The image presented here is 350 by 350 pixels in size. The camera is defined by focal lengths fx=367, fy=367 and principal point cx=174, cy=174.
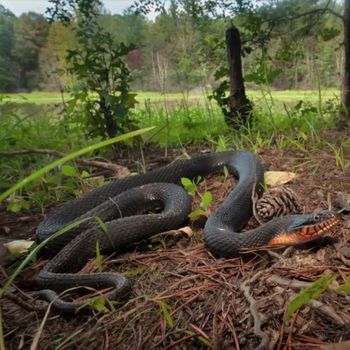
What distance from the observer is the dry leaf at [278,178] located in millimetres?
2739

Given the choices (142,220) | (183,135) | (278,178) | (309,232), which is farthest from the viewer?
(183,135)

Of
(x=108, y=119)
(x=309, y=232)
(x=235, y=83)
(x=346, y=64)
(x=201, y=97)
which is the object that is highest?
(x=346, y=64)

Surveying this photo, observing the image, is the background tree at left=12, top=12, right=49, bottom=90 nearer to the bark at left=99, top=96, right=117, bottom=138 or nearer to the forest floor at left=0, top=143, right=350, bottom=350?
the bark at left=99, top=96, right=117, bottom=138

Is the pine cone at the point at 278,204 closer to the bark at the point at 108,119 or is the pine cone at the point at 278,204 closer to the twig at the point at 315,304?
the twig at the point at 315,304

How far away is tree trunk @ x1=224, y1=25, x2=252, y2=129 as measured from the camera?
15.6 feet

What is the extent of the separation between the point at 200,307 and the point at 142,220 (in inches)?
38.2

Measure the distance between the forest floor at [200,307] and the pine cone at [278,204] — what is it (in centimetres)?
32

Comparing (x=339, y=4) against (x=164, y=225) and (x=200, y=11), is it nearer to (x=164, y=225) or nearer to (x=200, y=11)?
(x=200, y=11)

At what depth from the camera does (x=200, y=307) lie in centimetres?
149

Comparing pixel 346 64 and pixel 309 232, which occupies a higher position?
pixel 346 64

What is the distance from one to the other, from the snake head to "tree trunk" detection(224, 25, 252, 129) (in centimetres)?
295

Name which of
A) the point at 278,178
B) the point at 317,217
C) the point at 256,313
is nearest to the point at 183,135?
the point at 278,178

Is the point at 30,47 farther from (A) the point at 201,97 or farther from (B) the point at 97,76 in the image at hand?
(B) the point at 97,76

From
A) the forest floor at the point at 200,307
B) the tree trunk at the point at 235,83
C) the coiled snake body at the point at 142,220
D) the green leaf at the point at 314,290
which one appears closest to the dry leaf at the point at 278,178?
the coiled snake body at the point at 142,220
